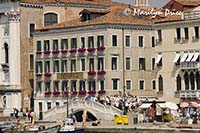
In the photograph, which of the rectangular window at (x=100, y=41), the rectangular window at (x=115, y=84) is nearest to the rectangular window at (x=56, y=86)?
the rectangular window at (x=100, y=41)

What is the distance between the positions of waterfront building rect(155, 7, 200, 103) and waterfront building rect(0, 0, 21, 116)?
686 inches

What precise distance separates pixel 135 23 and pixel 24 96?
46.2 ft

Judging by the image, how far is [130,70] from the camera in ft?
245

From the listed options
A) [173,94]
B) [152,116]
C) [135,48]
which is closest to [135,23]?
[135,48]

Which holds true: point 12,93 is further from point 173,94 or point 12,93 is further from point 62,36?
point 173,94

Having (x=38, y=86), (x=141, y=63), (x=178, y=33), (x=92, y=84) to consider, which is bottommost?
(x=92, y=84)

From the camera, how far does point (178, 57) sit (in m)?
67.9

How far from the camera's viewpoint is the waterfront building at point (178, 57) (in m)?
66.8

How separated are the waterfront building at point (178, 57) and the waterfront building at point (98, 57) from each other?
4.64m

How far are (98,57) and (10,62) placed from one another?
40.1ft

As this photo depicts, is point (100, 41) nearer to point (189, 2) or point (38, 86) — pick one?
point (38, 86)

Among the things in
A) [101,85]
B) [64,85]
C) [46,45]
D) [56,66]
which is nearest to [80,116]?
[101,85]

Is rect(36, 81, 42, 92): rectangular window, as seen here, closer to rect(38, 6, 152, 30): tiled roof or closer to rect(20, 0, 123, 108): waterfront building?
rect(20, 0, 123, 108): waterfront building

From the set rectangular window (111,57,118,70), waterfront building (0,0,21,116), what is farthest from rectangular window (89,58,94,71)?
waterfront building (0,0,21,116)
